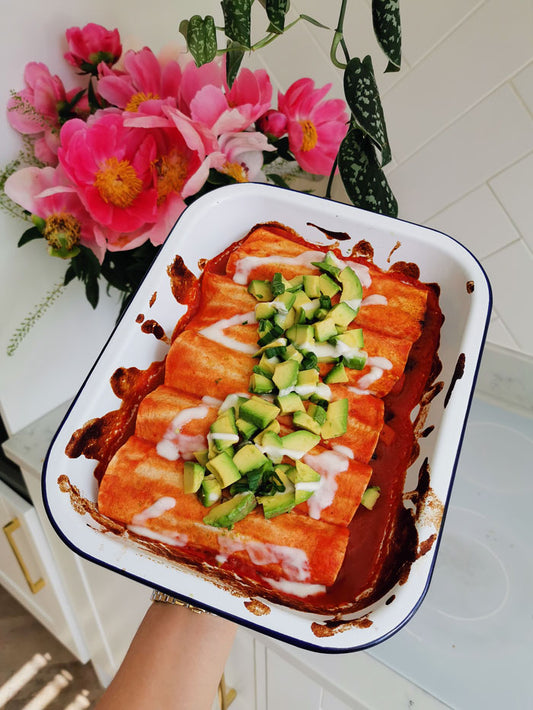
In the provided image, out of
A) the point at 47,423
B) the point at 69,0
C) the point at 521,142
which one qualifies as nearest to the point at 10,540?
the point at 47,423

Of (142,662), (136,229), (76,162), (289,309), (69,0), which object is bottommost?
(142,662)

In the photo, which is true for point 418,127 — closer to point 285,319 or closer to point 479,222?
point 479,222

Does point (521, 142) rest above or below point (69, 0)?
below

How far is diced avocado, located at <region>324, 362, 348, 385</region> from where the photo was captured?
2.44 feet

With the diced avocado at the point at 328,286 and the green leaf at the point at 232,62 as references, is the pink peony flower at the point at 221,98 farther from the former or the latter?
the diced avocado at the point at 328,286

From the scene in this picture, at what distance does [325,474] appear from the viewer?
69 cm

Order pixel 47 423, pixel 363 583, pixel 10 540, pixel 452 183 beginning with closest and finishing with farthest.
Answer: pixel 363 583
pixel 452 183
pixel 47 423
pixel 10 540

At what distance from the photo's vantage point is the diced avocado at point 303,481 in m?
0.66

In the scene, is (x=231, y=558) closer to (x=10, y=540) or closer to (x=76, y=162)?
(x=76, y=162)

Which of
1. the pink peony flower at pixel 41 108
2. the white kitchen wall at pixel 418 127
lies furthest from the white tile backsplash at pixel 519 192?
the pink peony flower at pixel 41 108

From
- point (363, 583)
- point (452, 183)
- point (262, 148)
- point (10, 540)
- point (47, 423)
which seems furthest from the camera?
point (10, 540)

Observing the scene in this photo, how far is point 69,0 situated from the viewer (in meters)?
0.82

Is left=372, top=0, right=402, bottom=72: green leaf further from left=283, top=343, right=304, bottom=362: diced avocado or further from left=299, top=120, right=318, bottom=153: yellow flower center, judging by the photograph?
left=283, top=343, right=304, bottom=362: diced avocado

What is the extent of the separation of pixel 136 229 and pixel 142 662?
1.71 feet
